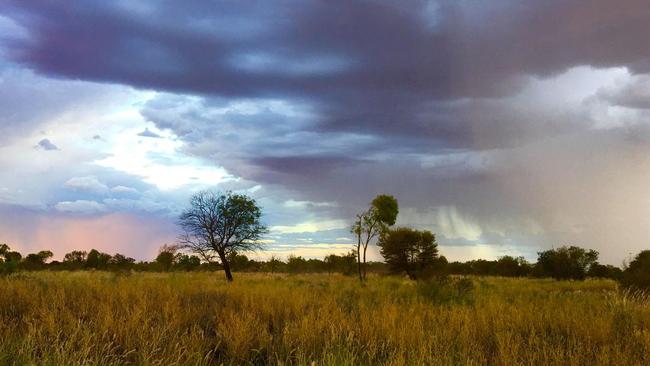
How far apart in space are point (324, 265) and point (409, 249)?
30.9 meters

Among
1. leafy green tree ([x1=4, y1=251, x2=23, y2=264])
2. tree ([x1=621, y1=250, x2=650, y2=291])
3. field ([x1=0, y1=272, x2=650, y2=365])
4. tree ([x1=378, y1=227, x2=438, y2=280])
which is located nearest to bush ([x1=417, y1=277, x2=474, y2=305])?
field ([x1=0, y1=272, x2=650, y2=365])

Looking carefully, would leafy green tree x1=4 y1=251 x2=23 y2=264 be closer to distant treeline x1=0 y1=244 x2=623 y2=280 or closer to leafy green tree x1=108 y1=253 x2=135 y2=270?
distant treeline x1=0 y1=244 x2=623 y2=280

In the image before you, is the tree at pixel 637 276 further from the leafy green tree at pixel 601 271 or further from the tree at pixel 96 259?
the tree at pixel 96 259

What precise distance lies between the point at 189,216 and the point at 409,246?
23174mm

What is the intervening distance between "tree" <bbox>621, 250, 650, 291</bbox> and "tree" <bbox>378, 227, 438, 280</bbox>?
21.2 metres

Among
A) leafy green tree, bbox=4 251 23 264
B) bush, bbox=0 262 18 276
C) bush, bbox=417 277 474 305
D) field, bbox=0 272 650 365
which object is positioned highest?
leafy green tree, bbox=4 251 23 264

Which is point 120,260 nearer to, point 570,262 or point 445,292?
point 570,262

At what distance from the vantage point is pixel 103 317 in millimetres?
9102

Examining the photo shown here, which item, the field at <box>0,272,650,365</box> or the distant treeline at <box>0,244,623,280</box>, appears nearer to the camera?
the field at <box>0,272,650,365</box>

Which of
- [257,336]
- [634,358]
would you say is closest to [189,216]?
[257,336]

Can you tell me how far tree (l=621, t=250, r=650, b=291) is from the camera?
2591 centimetres

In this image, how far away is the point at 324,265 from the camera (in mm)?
Result: 79188

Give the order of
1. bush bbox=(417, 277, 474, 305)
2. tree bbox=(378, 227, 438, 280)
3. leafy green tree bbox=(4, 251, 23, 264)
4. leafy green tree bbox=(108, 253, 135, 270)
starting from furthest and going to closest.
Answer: leafy green tree bbox=(108, 253, 135, 270)
tree bbox=(378, 227, 438, 280)
leafy green tree bbox=(4, 251, 23, 264)
bush bbox=(417, 277, 474, 305)

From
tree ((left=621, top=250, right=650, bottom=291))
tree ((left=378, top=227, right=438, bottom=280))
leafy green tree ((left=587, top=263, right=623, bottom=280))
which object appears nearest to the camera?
tree ((left=621, top=250, right=650, bottom=291))
